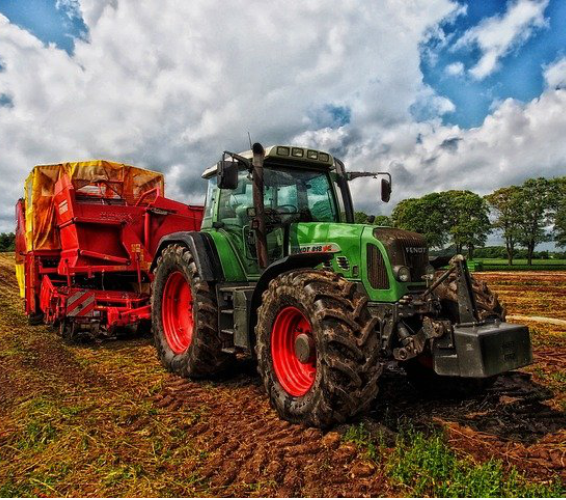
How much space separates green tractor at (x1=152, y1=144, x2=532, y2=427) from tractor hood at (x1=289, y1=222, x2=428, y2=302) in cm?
1

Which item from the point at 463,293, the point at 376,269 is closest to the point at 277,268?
the point at 376,269

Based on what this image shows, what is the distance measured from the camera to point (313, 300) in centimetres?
383

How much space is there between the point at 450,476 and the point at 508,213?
50932mm

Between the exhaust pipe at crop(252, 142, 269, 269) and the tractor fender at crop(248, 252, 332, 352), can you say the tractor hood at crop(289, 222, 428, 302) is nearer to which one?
the tractor fender at crop(248, 252, 332, 352)

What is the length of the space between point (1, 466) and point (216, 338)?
244cm

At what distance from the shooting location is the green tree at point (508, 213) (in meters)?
47.4

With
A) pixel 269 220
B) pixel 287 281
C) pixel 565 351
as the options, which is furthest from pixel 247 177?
pixel 565 351

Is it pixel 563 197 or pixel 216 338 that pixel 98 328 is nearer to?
pixel 216 338

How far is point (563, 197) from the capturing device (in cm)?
4522

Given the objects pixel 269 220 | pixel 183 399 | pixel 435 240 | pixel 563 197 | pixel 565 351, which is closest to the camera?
pixel 183 399

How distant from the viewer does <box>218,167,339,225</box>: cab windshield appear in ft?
17.5

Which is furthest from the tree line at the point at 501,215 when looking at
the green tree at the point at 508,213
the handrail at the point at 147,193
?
the handrail at the point at 147,193

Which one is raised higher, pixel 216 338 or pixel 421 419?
pixel 216 338

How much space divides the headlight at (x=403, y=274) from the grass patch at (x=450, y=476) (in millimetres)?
1359
